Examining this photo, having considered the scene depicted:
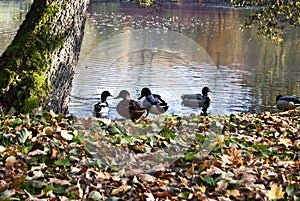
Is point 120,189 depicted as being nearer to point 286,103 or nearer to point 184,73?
point 286,103

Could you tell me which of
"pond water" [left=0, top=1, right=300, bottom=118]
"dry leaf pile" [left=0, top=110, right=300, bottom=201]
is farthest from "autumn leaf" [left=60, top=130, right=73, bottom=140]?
"pond water" [left=0, top=1, right=300, bottom=118]

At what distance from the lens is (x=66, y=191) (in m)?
3.70

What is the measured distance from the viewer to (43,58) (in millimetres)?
6309

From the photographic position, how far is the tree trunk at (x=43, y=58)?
610 cm

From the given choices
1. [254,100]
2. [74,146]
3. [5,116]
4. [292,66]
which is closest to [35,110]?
[5,116]

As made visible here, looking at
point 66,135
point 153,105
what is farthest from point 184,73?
point 66,135

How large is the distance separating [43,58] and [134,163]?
8.43 feet

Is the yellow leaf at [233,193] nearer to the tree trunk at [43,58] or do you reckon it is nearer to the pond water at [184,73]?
the tree trunk at [43,58]

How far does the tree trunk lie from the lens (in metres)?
6.10

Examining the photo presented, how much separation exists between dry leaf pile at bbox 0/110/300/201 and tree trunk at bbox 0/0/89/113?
19.3 inches

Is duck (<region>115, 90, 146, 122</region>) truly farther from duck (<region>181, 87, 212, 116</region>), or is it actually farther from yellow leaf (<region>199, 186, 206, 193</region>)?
yellow leaf (<region>199, 186, 206, 193</region>)

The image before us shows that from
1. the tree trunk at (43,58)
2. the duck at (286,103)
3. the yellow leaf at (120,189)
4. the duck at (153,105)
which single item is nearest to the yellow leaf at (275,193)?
the yellow leaf at (120,189)

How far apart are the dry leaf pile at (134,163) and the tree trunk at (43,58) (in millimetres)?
490

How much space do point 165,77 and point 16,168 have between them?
43.3ft
